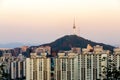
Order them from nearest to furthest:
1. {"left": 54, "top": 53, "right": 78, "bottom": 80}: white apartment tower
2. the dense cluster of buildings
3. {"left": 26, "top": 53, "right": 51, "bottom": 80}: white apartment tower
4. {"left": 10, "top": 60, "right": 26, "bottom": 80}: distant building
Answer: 1. the dense cluster of buildings
2. {"left": 54, "top": 53, "right": 78, "bottom": 80}: white apartment tower
3. {"left": 26, "top": 53, "right": 51, "bottom": 80}: white apartment tower
4. {"left": 10, "top": 60, "right": 26, "bottom": 80}: distant building

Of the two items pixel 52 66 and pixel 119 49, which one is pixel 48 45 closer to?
pixel 52 66

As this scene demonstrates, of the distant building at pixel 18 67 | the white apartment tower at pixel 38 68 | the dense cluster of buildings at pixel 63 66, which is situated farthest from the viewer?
the distant building at pixel 18 67

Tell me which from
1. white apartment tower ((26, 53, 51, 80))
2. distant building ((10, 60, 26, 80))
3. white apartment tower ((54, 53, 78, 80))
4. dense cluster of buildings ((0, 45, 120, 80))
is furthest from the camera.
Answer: distant building ((10, 60, 26, 80))

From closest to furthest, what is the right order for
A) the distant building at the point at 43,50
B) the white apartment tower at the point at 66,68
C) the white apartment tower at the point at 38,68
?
the white apartment tower at the point at 66,68
the white apartment tower at the point at 38,68
the distant building at the point at 43,50

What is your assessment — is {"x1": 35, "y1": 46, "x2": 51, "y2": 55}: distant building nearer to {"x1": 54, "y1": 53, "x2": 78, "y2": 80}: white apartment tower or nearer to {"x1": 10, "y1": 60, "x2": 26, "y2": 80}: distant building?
{"x1": 10, "y1": 60, "x2": 26, "y2": 80}: distant building

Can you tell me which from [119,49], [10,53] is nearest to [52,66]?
[119,49]

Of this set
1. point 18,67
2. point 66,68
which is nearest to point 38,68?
point 66,68

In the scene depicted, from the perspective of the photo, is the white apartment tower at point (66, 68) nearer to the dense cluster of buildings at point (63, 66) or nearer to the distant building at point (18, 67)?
the dense cluster of buildings at point (63, 66)

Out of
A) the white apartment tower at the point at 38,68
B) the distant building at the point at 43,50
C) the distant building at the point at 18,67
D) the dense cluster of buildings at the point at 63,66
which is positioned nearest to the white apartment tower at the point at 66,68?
the dense cluster of buildings at the point at 63,66

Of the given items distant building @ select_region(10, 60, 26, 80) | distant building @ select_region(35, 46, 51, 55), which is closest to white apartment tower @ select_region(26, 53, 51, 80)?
distant building @ select_region(10, 60, 26, 80)

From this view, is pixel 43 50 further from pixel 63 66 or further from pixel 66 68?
pixel 66 68

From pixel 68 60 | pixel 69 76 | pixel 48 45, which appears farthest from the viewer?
pixel 48 45
